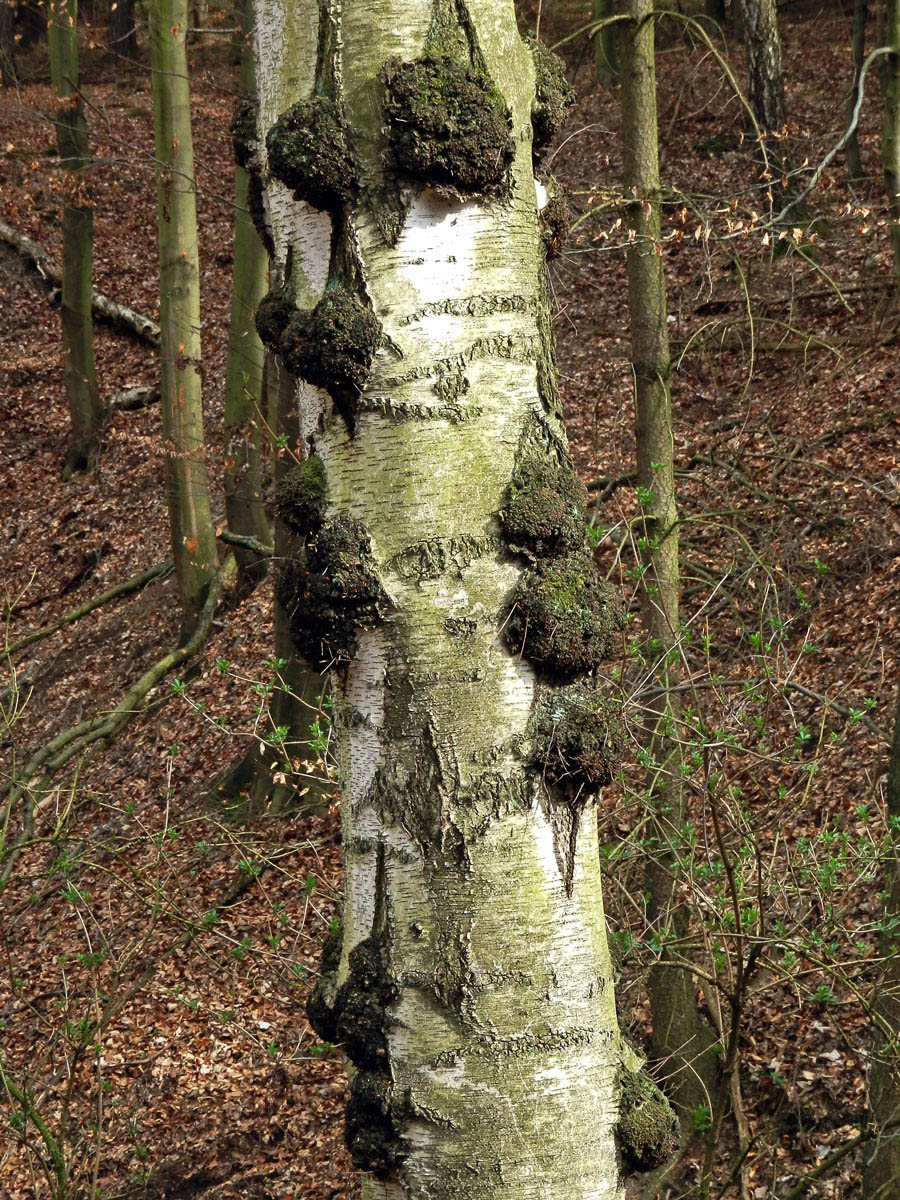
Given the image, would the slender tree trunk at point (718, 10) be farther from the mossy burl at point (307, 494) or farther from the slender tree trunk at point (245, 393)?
the mossy burl at point (307, 494)

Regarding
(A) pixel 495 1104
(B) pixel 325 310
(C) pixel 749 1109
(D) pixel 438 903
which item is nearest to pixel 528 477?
(B) pixel 325 310

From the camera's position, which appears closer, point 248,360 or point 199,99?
point 248,360

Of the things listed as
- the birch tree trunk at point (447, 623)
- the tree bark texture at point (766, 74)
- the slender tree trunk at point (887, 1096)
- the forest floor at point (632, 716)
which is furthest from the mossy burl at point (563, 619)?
the tree bark texture at point (766, 74)

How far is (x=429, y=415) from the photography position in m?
1.62

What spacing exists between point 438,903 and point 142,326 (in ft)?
50.5

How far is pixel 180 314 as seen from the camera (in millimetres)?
9531

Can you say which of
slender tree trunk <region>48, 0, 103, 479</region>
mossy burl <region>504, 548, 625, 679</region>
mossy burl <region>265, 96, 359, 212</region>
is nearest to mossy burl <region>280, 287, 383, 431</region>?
mossy burl <region>265, 96, 359, 212</region>

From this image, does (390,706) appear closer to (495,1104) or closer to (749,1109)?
(495,1104)

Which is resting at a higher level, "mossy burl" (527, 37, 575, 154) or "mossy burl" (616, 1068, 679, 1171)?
"mossy burl" (527, 37, 575, 154)

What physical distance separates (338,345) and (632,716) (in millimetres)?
2725

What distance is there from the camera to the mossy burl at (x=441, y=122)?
160 centimetres

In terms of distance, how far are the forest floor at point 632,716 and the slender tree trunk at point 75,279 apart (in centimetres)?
33

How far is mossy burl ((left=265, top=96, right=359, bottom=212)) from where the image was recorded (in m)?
1.61

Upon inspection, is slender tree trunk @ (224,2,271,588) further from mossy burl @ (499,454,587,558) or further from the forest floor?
mossy burl @ (499,454,587,558)
